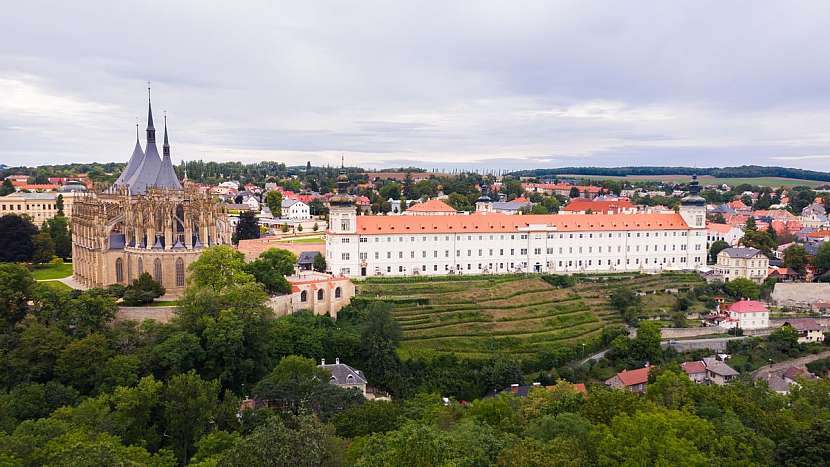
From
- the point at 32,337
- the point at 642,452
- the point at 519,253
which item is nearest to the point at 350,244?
the point at 519,253

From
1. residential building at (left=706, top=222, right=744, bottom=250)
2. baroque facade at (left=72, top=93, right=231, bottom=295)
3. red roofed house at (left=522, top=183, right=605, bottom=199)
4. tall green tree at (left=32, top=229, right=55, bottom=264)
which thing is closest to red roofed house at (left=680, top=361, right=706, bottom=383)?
baroque facade at (left=72, top=93, right=231, bottom=295)

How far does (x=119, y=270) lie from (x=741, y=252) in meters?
57.7

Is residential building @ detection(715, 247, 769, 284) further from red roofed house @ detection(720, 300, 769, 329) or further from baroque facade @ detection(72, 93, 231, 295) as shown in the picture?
baroque facade @ detection(72, 93, 231, 295)

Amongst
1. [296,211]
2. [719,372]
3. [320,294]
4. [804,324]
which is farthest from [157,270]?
[296,211]

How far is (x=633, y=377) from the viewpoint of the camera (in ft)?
146

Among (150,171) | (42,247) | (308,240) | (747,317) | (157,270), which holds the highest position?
(150,171)

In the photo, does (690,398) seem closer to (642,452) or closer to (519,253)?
(642,452)

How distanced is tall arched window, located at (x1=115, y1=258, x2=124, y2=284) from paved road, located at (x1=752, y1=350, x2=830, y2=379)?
147 feet

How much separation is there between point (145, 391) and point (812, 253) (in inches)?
2857

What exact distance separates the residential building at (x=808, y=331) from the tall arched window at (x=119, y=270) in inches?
1981

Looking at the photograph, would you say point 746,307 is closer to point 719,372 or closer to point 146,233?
point 719,372

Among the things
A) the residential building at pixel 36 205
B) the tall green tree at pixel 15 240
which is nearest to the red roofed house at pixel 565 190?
the residential building at pixel 36 205

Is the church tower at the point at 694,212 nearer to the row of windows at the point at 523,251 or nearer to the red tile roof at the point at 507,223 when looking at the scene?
the red tile roof at the point at 507,223

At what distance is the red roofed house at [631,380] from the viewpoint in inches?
1719
